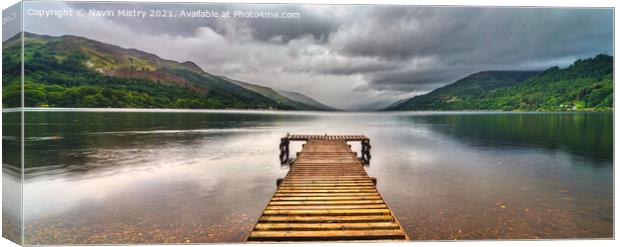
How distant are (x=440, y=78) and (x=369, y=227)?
33.8ft

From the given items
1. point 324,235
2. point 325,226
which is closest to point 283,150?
point 325,226

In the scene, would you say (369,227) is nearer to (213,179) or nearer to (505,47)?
(505,47)

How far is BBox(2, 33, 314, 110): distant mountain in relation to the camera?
6.35m

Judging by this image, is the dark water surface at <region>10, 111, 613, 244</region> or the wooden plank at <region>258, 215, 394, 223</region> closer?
the wooden plank at <region>258, 215, 394, 223</region>

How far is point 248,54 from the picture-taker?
12023 mm

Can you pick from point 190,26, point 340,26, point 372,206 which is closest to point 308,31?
point 340,26

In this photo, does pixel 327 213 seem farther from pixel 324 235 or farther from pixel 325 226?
pixel 324 235

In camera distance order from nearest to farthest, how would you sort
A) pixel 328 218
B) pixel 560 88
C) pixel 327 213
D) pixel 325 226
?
pixel 325 226 < pixel 328 218 < pixel 327 213 < pixel 560 88

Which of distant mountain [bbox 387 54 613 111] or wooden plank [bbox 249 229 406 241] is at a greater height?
distant mountain [bbox 387 54 613 111]

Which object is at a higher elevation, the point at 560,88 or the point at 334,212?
the point at 560,88

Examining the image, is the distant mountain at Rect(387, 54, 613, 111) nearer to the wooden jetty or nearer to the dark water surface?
the dark water surface

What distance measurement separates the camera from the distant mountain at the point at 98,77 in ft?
20.8

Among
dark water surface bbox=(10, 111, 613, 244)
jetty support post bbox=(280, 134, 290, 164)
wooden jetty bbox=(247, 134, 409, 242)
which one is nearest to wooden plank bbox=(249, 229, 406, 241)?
wooden jetty bbox=(247, 134, 409, 242)

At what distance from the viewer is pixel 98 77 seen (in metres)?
24.7
